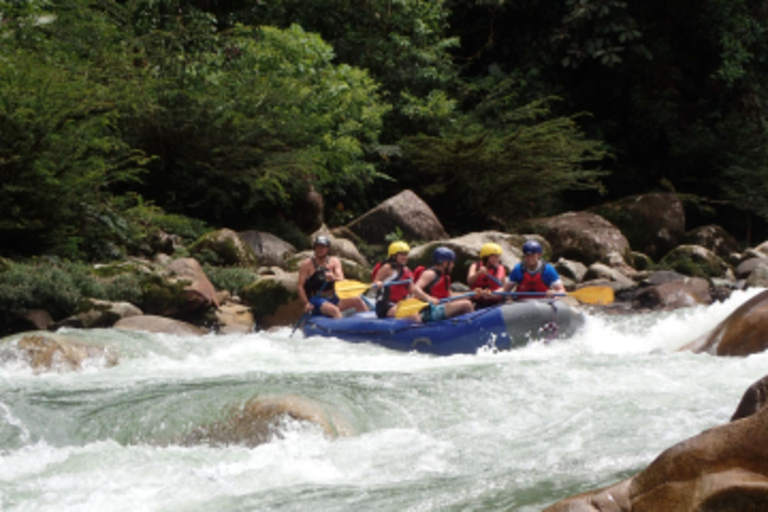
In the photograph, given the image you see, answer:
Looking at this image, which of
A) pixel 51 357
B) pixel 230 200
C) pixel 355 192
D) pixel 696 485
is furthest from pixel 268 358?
pixel 355 192

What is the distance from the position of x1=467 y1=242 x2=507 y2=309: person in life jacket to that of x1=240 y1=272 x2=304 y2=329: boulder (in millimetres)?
2571

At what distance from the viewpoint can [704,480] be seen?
8.55 ft

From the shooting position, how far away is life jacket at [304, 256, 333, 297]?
30.8ft

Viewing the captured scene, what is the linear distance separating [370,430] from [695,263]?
10.8 meters

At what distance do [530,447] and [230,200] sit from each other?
1001cm

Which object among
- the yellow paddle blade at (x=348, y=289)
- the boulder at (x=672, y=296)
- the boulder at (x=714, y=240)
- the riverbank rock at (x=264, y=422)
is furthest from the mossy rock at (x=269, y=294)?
the boulder at (x=714, y=240)

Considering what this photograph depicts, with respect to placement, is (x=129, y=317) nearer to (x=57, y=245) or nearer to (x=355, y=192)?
(x=57, y=245)

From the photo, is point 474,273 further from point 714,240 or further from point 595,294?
point 714,240

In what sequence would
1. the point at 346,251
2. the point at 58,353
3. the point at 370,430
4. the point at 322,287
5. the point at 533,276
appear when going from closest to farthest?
1. the point at 370,430
2. the point at 58,353
3. the point at 533,276
4. the point at 322,287
5. the point at 346,251

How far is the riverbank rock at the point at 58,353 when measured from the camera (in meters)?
7.14

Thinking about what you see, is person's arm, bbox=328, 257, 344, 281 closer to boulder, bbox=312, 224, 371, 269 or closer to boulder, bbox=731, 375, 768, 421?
boulder, bbox=312, 224, 371, 269

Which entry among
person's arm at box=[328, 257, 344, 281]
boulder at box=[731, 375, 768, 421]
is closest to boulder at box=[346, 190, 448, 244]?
person's arm at box=[328, 257, 344, 281]

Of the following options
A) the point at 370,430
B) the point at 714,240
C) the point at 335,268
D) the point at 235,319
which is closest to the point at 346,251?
the point at 235,319

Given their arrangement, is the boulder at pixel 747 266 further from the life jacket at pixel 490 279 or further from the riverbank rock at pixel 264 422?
the riverbank rock at pixel 264 422
